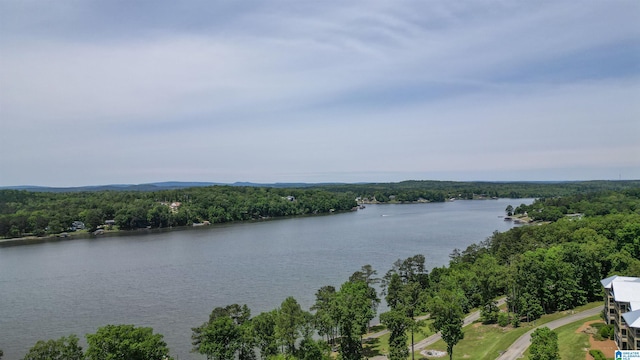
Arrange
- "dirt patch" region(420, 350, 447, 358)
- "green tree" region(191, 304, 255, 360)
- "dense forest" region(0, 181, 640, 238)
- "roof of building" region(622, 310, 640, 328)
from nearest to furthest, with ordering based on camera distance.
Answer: "roof of building" region(622, 310, 640, 328) → "green tree" region(191, 304, 255, 360) → "dirt patch" region(420, 350, 447, 358) → "dense forest" region(0, 181, 640, 238)

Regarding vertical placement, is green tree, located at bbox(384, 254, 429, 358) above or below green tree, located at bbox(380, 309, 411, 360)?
below

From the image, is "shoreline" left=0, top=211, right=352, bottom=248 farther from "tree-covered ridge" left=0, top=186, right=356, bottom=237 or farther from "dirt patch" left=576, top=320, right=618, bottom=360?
"dirt patch" left=576, top=320, right=618, bottom=360

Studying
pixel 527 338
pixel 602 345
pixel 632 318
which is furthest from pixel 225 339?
pixel 602 345

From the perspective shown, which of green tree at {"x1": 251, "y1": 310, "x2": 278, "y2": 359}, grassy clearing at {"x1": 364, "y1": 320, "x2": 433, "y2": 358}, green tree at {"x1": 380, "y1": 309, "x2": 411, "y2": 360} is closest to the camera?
green tree at {"x1": 380, "y1": 309, "x2": 411, "y2": 360}

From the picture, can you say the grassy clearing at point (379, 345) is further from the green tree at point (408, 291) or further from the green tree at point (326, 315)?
the green tree at point (326, 315)

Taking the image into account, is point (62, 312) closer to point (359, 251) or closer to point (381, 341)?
point (381, 341)

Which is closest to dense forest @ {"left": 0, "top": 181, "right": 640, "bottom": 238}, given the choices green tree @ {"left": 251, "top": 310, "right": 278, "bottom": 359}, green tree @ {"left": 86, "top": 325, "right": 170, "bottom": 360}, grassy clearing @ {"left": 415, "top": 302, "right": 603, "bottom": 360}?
grassy clearing @ {"left": 415, "top": 302, "right": 603, "bottom": 360}

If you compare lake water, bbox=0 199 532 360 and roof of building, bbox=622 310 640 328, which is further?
lake water, bbox=0 199 532 360

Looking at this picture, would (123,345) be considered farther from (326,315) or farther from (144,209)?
(144,209)
